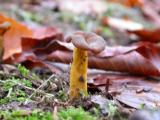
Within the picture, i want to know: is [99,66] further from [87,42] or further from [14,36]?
[87,42]

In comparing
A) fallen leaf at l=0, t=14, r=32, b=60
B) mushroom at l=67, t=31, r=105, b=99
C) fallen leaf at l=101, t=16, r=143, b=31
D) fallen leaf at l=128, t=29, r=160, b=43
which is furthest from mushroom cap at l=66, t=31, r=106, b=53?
fallen leaf at l=101, t=16, r=143, b=31

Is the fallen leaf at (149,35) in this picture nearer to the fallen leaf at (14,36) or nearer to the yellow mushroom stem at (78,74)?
the fallen leaf at (14,36)

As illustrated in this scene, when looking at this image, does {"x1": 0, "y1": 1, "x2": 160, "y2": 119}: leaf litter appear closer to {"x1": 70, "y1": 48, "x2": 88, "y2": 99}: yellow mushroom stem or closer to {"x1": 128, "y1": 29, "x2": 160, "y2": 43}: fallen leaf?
{"x1": 70, "y1": 48, "x2": 88, "y2": 99}: yellow mushroom stem

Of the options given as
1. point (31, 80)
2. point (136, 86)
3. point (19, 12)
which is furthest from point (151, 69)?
point (19, 12)

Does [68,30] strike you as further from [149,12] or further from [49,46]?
[149,12]

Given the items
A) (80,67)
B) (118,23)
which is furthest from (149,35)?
(80,67)
